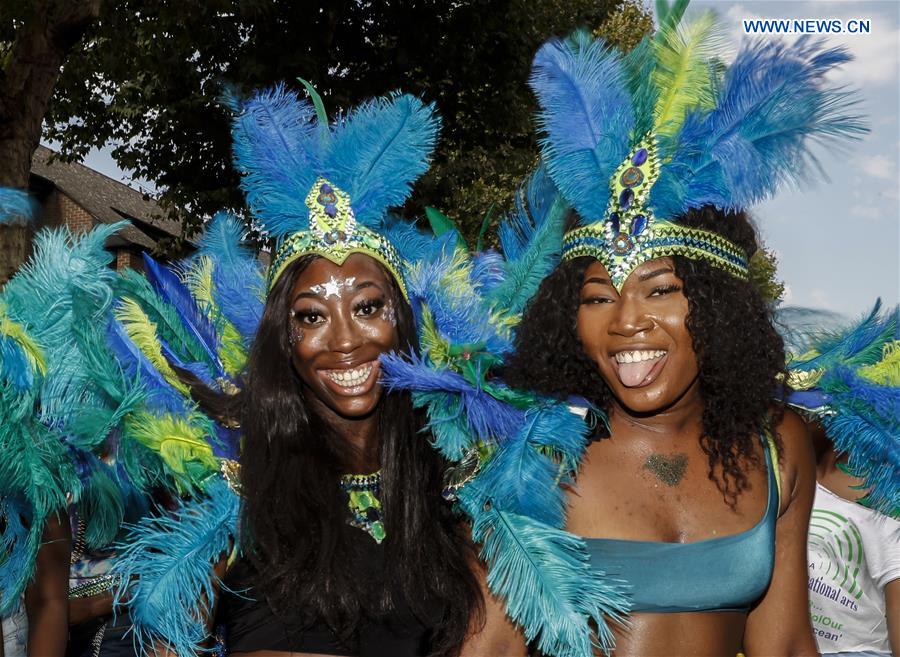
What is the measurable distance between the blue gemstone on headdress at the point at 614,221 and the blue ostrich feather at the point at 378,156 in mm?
643

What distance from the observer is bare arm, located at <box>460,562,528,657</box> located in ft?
8.10

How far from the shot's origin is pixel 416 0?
30.9 feet

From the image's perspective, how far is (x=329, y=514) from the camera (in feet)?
8.70

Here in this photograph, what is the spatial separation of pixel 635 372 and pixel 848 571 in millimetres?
1307

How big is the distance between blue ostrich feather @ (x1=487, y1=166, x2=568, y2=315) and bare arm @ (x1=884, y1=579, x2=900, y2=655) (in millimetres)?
1533

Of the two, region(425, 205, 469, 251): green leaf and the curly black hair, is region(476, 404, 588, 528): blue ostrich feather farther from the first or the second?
region(425, 205, 469, 251): green leaf

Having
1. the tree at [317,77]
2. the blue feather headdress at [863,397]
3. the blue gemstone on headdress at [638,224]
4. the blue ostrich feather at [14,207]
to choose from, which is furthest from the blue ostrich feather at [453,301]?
the tree at [317,77]

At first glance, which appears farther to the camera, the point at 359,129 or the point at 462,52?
the point at 462,52

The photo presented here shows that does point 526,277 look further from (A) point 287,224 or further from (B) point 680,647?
(B) point 680,647

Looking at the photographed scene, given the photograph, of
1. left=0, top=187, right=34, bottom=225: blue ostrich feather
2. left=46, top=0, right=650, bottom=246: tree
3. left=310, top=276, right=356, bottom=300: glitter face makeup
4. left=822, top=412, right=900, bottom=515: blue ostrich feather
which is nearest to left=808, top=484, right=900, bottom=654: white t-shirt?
left=822, top=412, right=900, bottom=515: blue ostrich feather

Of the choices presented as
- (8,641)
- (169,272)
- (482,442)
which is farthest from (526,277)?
(8,641)

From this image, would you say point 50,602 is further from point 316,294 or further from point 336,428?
point 316,294

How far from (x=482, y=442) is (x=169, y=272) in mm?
1234

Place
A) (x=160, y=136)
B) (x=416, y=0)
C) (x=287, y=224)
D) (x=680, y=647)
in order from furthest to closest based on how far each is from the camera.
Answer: (x=160, y=136) → (x=416, y=0) → (x=287, y=224) → (x=680, y=647)
